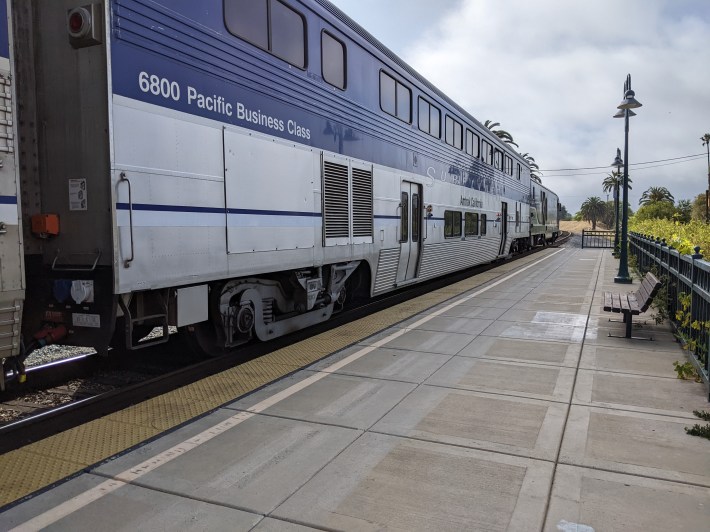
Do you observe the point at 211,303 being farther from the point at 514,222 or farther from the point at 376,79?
the point at 514,222

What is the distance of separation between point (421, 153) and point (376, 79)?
2.27 meters

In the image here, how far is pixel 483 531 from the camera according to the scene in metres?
2.71

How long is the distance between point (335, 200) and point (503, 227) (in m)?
12.9

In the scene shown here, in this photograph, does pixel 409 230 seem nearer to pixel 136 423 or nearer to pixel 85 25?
pixel 136 423

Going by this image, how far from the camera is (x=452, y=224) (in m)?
12.3

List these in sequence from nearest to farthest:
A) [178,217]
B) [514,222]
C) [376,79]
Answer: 1. [178,217]
2. [376,79]
3. [514,222]

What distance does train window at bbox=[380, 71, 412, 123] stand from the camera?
8781 mm

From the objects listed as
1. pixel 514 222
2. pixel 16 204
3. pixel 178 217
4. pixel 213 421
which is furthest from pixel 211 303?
pixel 514 222

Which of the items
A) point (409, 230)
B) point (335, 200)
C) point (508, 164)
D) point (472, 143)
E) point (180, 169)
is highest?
point (508, 164)

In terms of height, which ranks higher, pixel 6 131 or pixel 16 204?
pixel 6 131

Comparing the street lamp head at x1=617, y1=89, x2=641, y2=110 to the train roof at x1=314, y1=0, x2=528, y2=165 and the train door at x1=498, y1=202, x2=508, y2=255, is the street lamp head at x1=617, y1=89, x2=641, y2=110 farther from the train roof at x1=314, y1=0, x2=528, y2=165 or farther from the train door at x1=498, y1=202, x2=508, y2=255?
the train door at x1=498, y1=202, x2=508, y2=255

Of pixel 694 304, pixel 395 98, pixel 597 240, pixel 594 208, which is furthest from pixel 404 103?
pixel 594 208

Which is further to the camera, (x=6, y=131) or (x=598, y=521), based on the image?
(x=6, y=131)

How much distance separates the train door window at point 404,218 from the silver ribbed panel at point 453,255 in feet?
3.05
